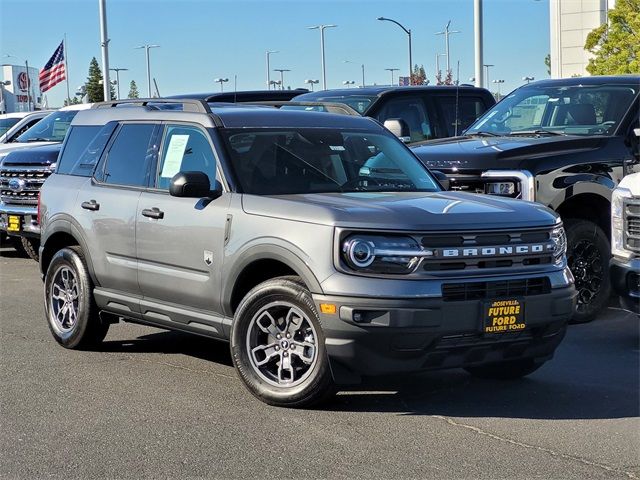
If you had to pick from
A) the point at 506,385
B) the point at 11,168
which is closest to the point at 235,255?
the point at 506,385

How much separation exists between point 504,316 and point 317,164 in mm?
1865

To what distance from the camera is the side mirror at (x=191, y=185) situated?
678 cm

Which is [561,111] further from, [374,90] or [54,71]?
[54,71]

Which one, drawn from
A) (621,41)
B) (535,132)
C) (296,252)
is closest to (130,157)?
(296,252)

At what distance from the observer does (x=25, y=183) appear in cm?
1402

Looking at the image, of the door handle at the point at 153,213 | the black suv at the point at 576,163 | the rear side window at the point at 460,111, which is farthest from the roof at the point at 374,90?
the door handle at the point at 153,213

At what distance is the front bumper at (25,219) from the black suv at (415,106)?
12.6ft

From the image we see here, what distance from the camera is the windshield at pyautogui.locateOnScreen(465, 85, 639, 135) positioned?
10.3 meters

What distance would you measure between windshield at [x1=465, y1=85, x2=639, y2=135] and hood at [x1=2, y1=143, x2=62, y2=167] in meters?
5.92

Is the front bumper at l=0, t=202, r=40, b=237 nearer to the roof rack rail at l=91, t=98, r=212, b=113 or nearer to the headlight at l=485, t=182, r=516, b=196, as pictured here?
the roof rack rail at l=91, t=98, r=212, b=113

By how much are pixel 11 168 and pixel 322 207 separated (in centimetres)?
909

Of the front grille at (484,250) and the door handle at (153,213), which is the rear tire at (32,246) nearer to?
the door handle at (153,213)

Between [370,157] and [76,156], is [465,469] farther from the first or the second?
[76,156]

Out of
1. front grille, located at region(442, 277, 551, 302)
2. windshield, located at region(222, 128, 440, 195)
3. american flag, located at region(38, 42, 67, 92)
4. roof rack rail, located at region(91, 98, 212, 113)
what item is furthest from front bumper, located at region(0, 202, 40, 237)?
american flag, located at region(38, 42, 67, 92)
